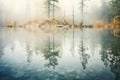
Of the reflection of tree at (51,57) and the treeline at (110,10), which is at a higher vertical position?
the treeline at (110,10)

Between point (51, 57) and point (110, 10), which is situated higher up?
point (110, 10)

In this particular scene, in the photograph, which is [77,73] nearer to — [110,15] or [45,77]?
[45,77]

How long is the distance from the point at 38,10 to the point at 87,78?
92856mm

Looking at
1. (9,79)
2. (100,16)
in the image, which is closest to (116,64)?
(9,79)

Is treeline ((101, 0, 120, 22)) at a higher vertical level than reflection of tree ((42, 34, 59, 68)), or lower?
higher

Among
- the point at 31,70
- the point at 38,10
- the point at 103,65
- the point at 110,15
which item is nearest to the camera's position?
the point at 31,70

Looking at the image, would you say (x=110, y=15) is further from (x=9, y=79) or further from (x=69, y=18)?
(x=9, y=79)

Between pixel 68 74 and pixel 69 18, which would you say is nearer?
pixel 68 74

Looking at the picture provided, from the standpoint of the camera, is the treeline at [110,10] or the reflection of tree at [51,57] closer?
the reflection of tree at [51,57]

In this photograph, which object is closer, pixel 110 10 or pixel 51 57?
pixel 51 57

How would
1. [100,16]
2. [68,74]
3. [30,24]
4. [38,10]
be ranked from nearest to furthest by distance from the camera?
[68,74] → [30,24] → [100,16] → [38,10]

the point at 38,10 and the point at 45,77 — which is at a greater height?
the point at 38,10

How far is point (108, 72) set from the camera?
11789mm

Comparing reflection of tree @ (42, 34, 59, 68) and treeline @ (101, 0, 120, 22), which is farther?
treeline @ (101, 0, 120, 22)
